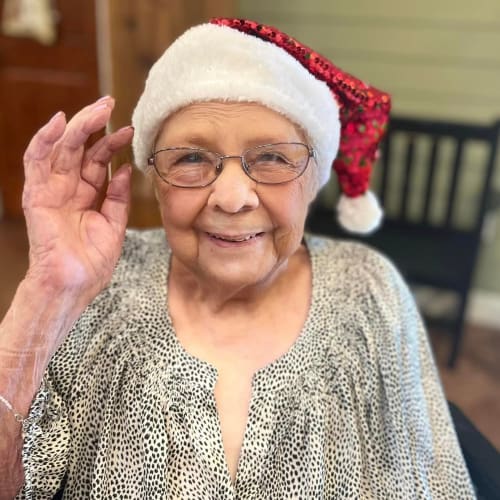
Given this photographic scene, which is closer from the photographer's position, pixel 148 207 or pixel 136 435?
Answer: pixel 136 435

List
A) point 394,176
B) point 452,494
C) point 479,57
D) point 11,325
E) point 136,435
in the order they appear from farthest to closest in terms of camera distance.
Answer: point 394,176
point 479,57
point 452,494
point 136,435
point 11,325

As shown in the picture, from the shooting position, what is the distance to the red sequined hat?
112 centimetres

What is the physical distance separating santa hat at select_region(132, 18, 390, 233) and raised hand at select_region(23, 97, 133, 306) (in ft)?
0.31

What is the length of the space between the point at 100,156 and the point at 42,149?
14 cm

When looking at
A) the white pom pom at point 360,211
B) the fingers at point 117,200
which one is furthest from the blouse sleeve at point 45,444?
the white pom pom at point 360,211

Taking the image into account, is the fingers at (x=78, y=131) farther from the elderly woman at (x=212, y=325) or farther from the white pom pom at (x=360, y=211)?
the white pom pom at (x=360, y=211)

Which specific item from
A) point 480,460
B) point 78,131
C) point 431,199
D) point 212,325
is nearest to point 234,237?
point 212,325

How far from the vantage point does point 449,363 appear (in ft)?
9.02

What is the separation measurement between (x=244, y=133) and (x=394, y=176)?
2.06m

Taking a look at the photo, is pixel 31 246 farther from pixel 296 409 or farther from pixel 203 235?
pixel 296 409

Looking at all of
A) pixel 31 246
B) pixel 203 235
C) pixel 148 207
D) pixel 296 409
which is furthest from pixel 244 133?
pixel 148 207

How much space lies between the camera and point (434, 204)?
298cm

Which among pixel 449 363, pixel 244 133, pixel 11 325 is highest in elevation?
pixel 244 133

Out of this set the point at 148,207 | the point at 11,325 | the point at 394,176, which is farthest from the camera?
the point at 394,176
